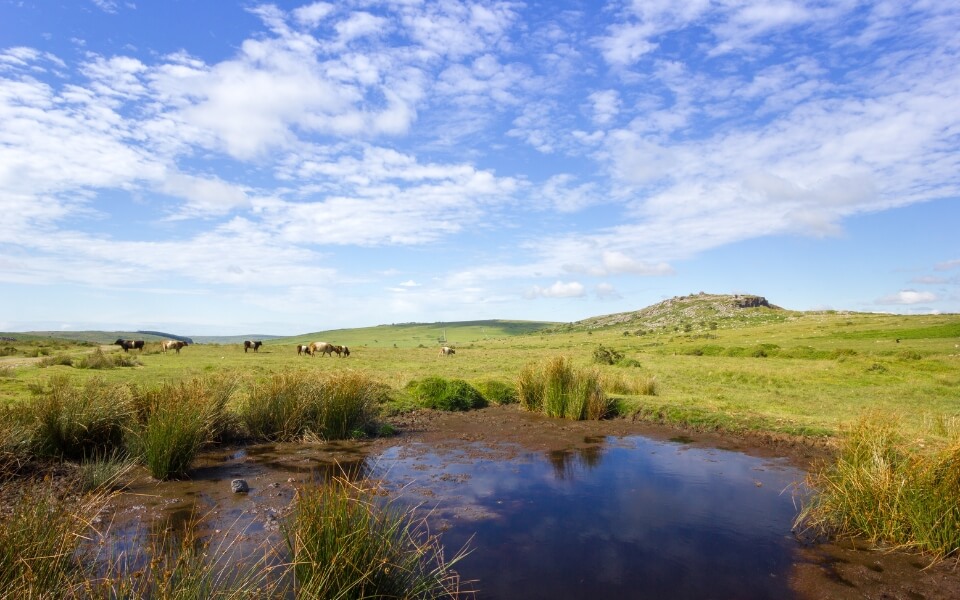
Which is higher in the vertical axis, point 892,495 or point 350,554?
point 350,554

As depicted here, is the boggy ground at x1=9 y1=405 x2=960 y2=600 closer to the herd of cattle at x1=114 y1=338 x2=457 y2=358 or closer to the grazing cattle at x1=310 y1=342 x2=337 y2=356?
the herd of cattle at x1=114 y1=338 x2=457 y2=358

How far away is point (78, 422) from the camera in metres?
10.6

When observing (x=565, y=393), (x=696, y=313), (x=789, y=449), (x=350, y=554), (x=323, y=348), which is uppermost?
(x=696, y=313)

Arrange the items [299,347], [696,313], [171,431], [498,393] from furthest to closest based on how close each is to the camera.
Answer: [696,313] → [299,347] → [498,393] → [171,431]

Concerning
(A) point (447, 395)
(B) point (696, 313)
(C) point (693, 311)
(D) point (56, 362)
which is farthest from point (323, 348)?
(C) point (693, 311)

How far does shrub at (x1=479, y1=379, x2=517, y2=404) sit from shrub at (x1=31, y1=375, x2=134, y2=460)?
11665 millimetres

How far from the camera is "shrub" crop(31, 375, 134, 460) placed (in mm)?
10555

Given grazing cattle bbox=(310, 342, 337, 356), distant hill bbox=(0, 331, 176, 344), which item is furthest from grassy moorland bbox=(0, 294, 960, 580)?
distant hill bbox=(0, 331, 176, 344)

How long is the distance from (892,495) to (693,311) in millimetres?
128018

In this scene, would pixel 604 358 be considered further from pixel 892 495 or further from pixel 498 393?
pixel 892 495

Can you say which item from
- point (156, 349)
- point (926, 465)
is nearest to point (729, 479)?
point (926, 465)

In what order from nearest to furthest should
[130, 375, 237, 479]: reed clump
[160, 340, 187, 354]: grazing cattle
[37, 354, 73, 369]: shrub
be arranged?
[130, 375, 237, 479]: reed clump → [37, 354, 73, 369]: shrub → [160, 340, 187, 354]: grazing cattle

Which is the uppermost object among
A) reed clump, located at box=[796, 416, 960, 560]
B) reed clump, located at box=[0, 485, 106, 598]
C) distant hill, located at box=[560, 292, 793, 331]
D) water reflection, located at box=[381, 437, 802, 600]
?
distant hill, located at box=[560, 292, 793, 331]

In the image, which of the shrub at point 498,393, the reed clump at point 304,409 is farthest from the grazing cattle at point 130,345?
the reed clump at point 304,409
